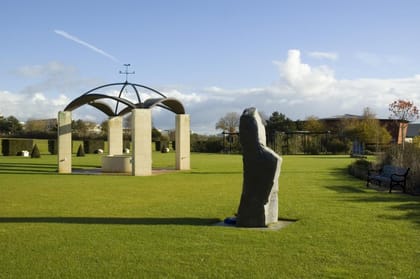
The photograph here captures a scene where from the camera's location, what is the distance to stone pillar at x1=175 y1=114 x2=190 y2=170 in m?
24.2

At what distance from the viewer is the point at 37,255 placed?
612cm

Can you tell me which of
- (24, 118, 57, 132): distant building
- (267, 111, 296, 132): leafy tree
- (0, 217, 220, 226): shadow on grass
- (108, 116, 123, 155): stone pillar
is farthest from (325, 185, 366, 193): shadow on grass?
(24, 118, 57, 132): distant building

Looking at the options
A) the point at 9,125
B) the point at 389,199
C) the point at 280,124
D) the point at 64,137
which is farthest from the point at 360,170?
the point at 9,125

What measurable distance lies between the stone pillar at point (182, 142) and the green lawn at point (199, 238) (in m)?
11.6

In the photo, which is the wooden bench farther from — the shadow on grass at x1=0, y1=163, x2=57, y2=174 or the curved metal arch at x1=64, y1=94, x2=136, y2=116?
the shadow on grass at x1=0, y1=163, x2=57, y2=174

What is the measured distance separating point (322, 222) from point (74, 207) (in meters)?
5.55

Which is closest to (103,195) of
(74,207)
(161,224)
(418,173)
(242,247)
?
(74,207)

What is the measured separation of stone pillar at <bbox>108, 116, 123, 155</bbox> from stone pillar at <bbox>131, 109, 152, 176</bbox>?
23.2ft

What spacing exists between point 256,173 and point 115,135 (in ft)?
67.1

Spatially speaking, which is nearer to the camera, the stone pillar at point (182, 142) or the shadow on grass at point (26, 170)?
the shadow on grass at point (26, 170)

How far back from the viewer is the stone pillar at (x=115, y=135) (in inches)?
1072

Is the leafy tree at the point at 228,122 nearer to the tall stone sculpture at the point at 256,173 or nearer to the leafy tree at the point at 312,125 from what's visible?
the leafy tree at the point at 312,125

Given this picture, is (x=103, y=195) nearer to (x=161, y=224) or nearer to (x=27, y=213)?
(x=27, y=213)

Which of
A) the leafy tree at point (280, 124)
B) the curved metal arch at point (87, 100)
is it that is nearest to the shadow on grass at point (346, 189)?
the curved metal arch at point (87, 100)
